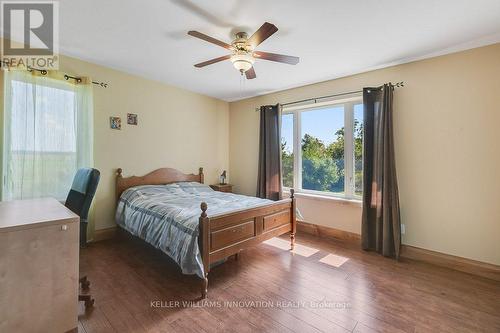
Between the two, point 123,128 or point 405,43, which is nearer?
point 405,43

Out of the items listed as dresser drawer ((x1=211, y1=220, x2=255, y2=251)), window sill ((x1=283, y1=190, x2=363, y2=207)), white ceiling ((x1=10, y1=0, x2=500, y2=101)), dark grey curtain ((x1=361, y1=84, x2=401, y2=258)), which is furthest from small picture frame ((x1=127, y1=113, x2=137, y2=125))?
dark grey curtain ((x1=361, y1=84, x2=401, y2=258))

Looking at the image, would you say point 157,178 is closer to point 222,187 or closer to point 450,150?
point 222,187

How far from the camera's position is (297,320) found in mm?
1769

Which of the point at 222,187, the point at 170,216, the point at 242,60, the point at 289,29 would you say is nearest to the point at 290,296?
the point at 170,216

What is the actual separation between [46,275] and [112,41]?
242 cm

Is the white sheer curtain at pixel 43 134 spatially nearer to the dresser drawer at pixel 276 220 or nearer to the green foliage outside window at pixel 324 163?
the dresser drawer at pixel 276 220

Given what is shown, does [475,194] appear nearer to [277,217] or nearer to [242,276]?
[277,217]

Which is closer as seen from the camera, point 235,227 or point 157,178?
point 235,227

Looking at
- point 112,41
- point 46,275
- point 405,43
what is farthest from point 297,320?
point 112,41

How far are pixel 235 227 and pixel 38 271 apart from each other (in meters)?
1.50

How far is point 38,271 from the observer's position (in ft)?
4.74

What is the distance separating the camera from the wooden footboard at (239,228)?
2.06 metres

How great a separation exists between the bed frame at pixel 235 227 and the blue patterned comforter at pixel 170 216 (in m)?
0.08

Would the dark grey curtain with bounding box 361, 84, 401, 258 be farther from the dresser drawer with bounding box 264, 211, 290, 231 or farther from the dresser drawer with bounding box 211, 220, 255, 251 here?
the dresser drawer with bounding box 211, 220, 255, 251
